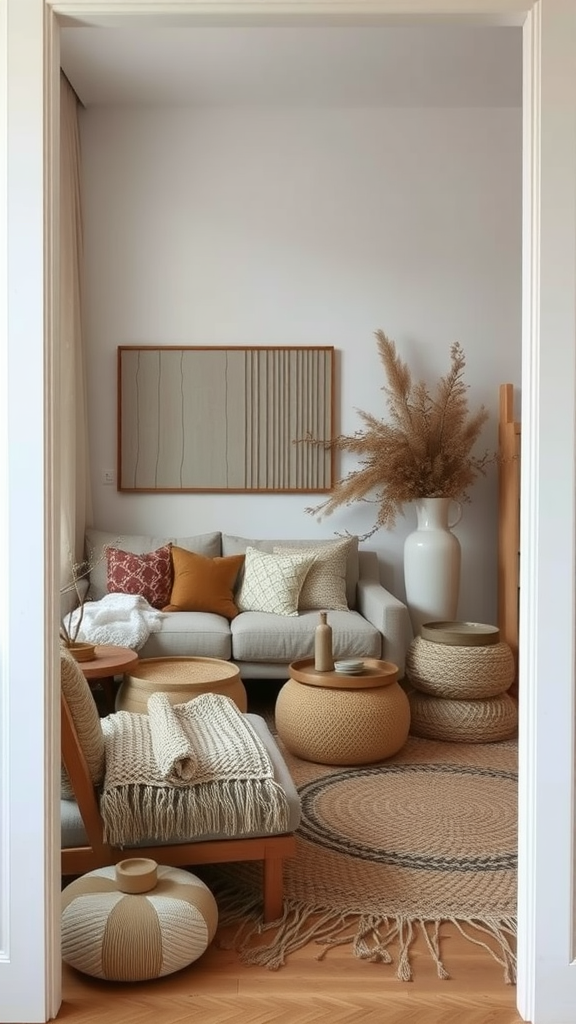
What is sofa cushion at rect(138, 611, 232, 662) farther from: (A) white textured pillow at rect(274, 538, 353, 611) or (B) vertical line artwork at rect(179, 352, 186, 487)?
(B) vertical line artwork at rect(179, 352, 186, 487)

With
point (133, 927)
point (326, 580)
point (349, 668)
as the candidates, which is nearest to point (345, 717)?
point (349, 668)

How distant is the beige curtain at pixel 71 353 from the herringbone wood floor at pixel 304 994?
2893 millimetres

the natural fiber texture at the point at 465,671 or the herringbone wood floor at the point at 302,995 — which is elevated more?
the natural fiber texture at the point at 465,671

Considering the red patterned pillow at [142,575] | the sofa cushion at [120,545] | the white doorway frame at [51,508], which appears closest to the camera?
the white doorway frame at [51,508]

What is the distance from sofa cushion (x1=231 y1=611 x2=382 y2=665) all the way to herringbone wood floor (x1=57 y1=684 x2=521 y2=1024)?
2.14 metres

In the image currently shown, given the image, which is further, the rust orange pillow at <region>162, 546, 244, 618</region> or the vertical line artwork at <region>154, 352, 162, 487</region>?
the vertical line artwork at <region>154, 352, 162, 487</region>

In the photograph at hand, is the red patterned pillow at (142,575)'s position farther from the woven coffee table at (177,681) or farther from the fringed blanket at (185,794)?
the fringed blanket at (185,794)

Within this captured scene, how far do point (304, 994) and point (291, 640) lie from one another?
238 cm

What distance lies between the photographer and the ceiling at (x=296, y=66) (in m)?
4.43

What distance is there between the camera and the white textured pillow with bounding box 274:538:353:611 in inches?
189

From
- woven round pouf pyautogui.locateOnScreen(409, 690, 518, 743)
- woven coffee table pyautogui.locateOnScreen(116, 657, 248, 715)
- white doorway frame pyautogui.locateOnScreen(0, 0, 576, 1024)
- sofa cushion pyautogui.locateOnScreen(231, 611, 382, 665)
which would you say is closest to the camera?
white doorway frame pyautogui.locateOnScreen(0, 0, 576, 1024)

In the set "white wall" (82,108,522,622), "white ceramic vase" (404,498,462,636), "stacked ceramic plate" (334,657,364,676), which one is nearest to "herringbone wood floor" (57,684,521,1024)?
"stacked ceramic plate" (334,657,364,676)

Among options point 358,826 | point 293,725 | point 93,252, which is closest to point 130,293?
point 93,252

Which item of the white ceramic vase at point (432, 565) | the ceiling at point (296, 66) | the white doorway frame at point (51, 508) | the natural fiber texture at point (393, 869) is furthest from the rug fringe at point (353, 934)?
the ceiling at point (296, 66)
